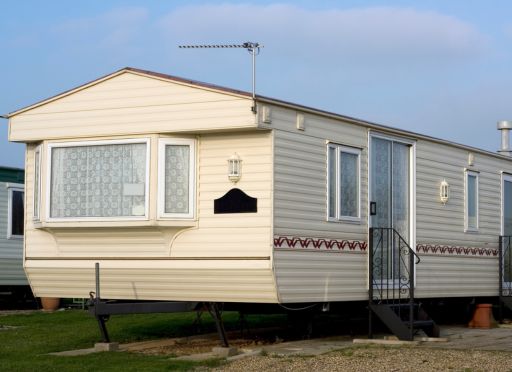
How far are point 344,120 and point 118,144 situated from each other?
308 centimetres

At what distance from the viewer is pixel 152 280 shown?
1291 centimetres

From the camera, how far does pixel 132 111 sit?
41.9ft

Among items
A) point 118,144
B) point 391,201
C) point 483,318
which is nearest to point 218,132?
point 118,144

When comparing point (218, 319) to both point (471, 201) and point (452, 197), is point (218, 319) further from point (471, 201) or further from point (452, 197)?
point (471, 201)

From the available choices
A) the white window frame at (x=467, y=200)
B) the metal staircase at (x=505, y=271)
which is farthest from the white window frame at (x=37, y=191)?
the metal staircase at (x=505, y=271)

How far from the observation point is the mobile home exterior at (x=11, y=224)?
22250 mm

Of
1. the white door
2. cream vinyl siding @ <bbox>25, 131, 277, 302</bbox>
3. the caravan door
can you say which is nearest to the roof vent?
the white door

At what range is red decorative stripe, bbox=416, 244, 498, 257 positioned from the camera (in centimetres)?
1500

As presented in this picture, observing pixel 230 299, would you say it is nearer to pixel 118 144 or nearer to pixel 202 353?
pixel 202 353

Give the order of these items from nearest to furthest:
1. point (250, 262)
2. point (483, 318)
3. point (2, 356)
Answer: point (250, 262) < point (2, 356) < point (483, 318)

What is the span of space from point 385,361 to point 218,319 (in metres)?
2.24

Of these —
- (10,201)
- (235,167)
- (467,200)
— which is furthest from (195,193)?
(10,201)

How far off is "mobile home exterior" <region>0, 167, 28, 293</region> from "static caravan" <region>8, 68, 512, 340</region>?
861 centimetres

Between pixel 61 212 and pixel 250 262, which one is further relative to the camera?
pixel 61 212
